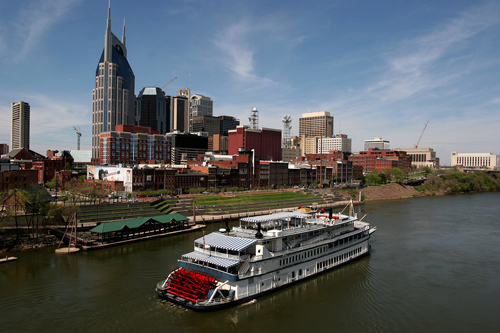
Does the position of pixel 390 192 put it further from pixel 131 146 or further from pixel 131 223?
pixel 131 223

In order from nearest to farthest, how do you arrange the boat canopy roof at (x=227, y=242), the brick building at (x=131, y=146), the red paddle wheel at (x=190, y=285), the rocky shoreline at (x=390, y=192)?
the red paddle wheel at (x=190, y=285) < the boat canopy roof at (x=227, y=242) < the rocky shoreline at (x=390, y=192) < the brick building at (x=131, y=146)

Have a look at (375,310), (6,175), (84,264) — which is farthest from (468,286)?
(6,175)

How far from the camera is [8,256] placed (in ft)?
147

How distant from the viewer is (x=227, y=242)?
34.6 meters

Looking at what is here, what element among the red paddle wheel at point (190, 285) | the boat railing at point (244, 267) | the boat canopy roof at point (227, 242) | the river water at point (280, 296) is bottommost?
the river water at point (280, 296)

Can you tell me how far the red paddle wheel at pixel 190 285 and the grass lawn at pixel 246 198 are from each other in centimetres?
5187

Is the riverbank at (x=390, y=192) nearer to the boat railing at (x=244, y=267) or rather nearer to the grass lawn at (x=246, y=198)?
the grass lawn at (x=246, y=198)

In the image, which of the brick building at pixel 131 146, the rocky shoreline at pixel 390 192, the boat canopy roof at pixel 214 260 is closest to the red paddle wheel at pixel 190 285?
the boat canopy roof at pixel 214 260

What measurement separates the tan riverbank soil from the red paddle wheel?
104 meters

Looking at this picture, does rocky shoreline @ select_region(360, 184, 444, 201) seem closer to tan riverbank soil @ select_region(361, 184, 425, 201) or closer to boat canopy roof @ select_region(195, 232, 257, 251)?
tan riverbank soil @ select_region(361, 184, 425, 201)

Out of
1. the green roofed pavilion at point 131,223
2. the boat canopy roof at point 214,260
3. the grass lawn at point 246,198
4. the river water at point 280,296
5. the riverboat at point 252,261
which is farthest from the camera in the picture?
the grass lawn at point 246,198

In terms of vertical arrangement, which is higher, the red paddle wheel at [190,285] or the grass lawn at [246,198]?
the grass lawn at [246,198]

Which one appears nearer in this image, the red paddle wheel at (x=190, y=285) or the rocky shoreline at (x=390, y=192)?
the red paddle wheel at (x=190, y=285)

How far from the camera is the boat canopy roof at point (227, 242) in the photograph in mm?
33188
